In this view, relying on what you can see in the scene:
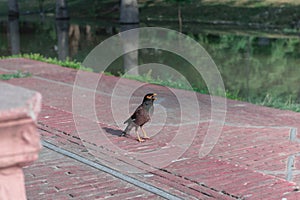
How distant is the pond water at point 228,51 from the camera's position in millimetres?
12773

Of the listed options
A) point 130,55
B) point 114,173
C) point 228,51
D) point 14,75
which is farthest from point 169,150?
point 228,51

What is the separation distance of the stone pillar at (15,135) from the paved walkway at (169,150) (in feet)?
9.46

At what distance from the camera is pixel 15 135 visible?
1.42m

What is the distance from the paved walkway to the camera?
4.55 m

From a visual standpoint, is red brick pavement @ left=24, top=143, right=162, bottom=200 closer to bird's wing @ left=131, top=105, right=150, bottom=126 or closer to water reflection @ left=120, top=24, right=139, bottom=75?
bird's wing @ left=131, top=105, right=150, bottom=126

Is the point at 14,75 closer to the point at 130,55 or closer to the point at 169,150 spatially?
the point at 169,150

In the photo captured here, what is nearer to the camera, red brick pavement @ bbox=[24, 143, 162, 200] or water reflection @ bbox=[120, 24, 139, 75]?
red brick pavement @ bbox=[24, 143, 162, 200]

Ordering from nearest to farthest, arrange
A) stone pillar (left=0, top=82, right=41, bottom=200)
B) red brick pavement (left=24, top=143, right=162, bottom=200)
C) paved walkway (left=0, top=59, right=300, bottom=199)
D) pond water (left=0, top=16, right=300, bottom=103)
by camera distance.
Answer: stone pillar (left=0, top=82, right=41, bottom=200) < red brick pavement (left=24, top=143, right=162, bottom=200) < paved walkway (left=0, top=59, right=300, bottom=199) < pond water (left=0, top=16, right=300, bottom=103)

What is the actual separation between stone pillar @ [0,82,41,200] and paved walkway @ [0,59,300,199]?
9.46 feet

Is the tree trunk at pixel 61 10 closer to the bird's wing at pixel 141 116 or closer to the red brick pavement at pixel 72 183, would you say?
the bird's wing at pixel 141 116

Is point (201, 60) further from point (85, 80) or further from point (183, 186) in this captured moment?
point (183, 186)

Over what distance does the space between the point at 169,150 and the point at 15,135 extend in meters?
4.33

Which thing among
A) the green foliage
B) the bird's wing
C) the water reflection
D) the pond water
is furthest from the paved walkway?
the water reflection

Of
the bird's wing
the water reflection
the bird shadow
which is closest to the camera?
the bird's wing
